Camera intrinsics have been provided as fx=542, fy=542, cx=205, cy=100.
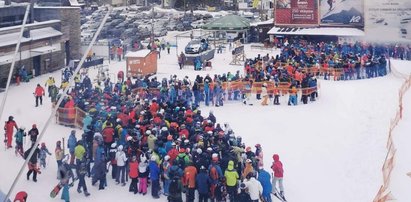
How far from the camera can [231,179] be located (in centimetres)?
1220

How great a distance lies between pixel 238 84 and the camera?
2400 centimetres

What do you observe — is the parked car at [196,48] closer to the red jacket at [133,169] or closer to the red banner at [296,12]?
the red banner at [296,12]

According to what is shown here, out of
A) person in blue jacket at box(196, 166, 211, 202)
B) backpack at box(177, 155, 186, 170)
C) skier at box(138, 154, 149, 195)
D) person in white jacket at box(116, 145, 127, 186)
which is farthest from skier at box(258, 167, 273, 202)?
person in white jacket at box(116, 145, 127, 186)

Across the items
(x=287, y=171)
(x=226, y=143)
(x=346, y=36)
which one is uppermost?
(x=346, y=36)

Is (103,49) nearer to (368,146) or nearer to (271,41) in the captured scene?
(271,41)

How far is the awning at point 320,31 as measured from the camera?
42281 mm

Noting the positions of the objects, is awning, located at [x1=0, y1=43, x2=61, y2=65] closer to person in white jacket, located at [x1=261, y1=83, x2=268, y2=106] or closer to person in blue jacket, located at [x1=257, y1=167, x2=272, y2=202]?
person in white jacket, located at [x1=261, y1=83, x2=268, y2=106]

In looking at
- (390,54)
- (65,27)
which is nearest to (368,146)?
(390,54)

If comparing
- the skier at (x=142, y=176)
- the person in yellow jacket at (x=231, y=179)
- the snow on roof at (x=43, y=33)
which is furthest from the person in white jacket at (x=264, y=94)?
the snow on roof at (x=43, y=33)

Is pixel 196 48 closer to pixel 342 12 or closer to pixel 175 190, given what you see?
pixel 342 12

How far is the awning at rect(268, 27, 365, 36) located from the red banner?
0.65 metres

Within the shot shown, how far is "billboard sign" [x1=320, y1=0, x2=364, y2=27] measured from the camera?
4300 centimetres

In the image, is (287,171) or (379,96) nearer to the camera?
(287,171)

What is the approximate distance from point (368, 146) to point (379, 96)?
7.58 m
